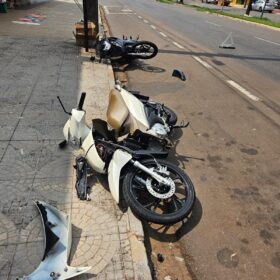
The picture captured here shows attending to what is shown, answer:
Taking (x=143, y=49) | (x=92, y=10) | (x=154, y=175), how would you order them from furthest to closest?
(x=92, y=10)
(x=143, y=49)
(x=154, y=175)

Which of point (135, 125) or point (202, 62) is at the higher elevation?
point (135, 125)

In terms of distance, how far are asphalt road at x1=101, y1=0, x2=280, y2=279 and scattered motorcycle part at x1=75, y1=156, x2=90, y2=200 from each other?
4.26 ft

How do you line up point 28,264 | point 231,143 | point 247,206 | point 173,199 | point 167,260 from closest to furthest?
point 28,264, point 167,260, point 173,199, point 247,206, point 231,143

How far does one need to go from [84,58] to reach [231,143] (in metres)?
6.35

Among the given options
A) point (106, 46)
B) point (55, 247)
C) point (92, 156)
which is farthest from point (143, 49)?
point (55, 247)

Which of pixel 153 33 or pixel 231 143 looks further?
pixel 153 33

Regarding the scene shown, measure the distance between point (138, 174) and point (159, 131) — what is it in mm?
747

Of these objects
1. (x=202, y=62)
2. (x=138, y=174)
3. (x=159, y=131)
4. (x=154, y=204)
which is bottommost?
(x=202, y=62)

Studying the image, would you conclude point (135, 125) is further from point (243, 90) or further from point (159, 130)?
point (243, 90)

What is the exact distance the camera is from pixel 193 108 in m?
7.30

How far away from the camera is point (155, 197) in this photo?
3.81 metres

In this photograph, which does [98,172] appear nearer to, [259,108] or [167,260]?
[167,260]

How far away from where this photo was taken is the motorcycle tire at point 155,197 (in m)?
3.57

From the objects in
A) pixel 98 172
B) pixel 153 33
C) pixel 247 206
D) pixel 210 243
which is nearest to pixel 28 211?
pixel 98 172
